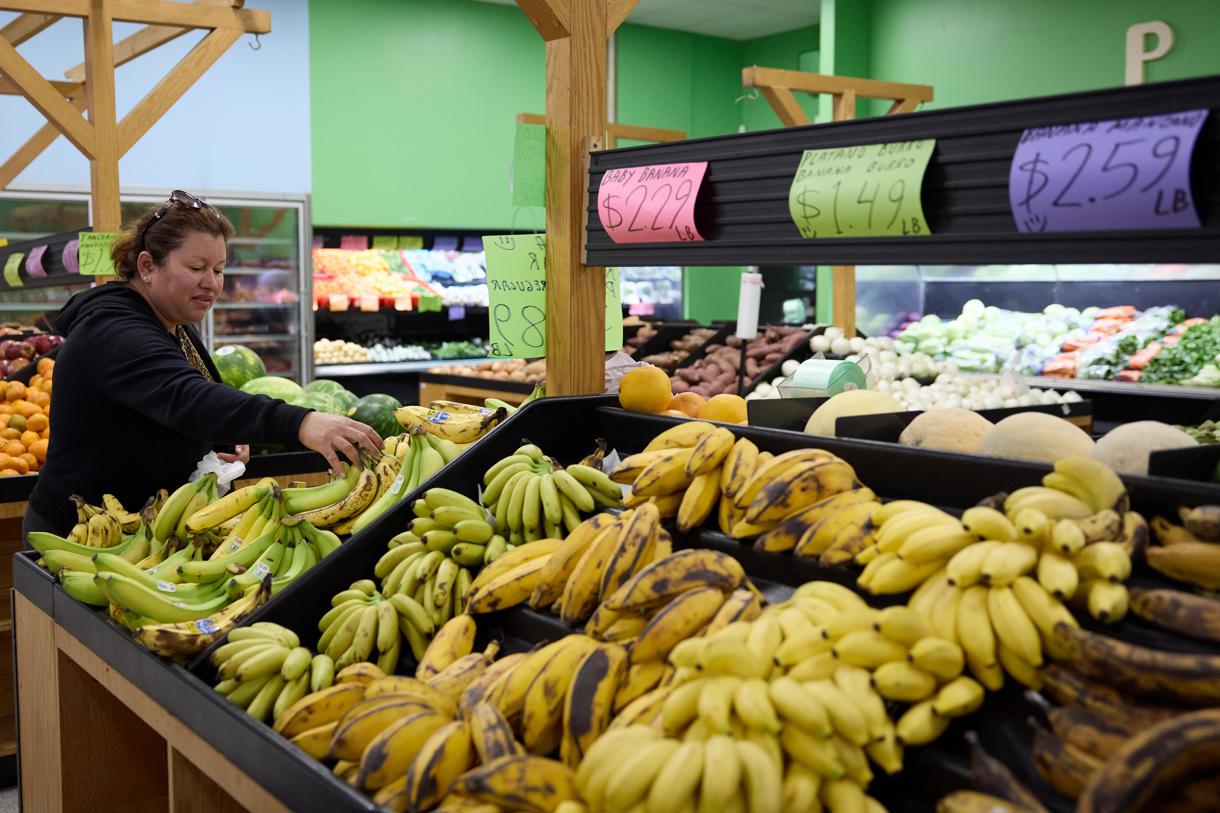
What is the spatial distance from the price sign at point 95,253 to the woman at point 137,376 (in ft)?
5.51

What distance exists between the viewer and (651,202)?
2125 millimetres

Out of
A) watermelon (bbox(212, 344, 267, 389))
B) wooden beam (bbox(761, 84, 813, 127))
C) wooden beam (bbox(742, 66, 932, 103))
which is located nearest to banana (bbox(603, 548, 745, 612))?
watermelon (bbox(212, 344, 267, 389))

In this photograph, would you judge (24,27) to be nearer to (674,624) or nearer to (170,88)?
(170,88)

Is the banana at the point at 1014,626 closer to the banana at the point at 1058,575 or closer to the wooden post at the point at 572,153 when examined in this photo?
the banana at the point at 1058,575

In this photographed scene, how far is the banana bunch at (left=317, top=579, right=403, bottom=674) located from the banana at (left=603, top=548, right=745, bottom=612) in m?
0.47

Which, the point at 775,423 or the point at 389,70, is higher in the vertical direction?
the point at 389,70

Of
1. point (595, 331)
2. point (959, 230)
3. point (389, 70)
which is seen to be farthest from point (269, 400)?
point (389, 70)

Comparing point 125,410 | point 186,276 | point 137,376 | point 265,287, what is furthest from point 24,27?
point 137,376

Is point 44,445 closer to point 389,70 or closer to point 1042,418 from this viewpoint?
point 1042,418

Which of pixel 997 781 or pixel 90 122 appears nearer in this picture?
pixel 997 781

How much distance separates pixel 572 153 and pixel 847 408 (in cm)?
81

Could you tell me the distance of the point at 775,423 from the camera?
223cm

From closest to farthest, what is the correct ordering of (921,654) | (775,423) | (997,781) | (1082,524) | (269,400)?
(997,781), (921,654), (1082,524), (775,423), (269,400)

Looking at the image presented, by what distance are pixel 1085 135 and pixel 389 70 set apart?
322 inches
